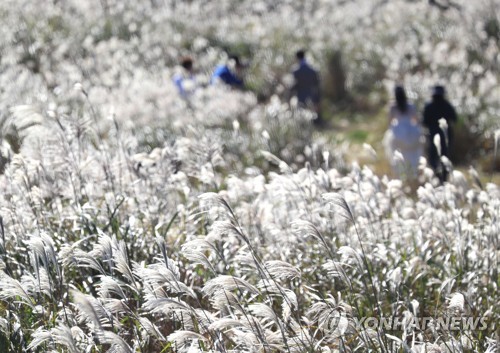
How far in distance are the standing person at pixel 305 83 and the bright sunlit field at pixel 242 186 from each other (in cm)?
56

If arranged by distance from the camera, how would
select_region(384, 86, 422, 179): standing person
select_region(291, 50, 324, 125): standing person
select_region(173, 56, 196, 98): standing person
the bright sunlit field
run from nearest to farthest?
the bright sunlit field
select_region(384, 86, 422, 179): standing person
select_region(173, 56, 196, 98): standing person
select_region(291, 50, 324, 125): standing person

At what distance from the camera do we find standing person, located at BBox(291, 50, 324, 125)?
1273cm

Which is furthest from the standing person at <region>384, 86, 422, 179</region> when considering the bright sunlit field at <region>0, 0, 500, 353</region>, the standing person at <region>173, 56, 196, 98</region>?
the standing person at <region>173, 56, 196, 98</region>

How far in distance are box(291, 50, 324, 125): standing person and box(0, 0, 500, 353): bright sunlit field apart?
0.56m

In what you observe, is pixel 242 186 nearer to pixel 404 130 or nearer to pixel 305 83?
pixel 404 130

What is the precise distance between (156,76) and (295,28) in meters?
6.38

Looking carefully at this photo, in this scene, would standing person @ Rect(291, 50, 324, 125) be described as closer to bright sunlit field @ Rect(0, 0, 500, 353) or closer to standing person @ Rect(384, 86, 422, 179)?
bright sunlit field @ Rect(0, 0, 500, 353)

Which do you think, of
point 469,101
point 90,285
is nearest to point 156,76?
point 469,101

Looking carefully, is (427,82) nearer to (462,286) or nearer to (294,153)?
(294,153)

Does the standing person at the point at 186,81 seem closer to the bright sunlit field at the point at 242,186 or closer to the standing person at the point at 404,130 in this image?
the bright sunlit field at the point at 242,186

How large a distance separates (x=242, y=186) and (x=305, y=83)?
28.1 ft

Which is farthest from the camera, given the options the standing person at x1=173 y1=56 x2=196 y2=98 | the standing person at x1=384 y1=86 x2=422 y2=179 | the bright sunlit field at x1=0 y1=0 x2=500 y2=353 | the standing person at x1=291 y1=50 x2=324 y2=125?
the standing person at x1=291 y1=50 x2=324 y2=125

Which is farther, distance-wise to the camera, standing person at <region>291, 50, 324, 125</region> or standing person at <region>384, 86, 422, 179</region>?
standing person at <region>291, 50, 324, 125</region>

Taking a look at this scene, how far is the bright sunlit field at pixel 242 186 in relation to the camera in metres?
2.82
